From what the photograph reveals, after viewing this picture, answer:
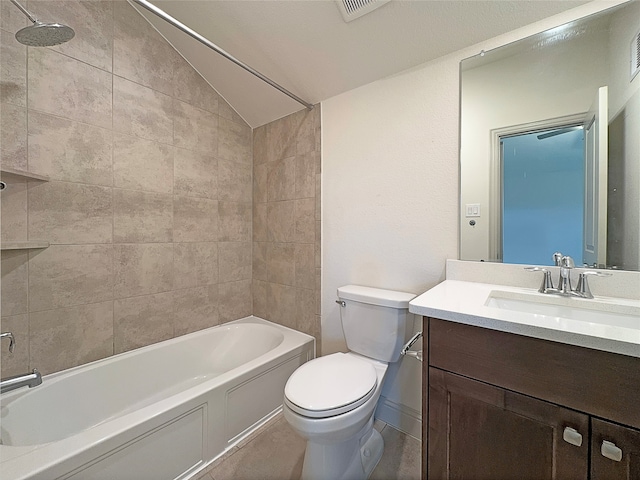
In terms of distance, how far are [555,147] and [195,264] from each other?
85.3 inches

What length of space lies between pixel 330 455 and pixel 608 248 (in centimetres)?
137

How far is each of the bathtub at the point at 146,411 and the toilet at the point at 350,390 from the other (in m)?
0.46

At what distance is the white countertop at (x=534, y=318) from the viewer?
0.60 metres

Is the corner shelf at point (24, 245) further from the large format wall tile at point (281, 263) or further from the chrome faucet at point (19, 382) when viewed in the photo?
the large format wall tile at point (281, 263)

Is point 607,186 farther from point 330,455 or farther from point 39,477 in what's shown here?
point 39,477

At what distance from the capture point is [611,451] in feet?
1.98

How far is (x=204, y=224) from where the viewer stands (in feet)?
6.50

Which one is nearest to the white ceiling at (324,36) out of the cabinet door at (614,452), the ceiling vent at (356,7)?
the ceiling vent at (356,7)

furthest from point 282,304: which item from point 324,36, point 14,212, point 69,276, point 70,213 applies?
point 324,36

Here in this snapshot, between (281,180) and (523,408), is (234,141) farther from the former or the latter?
(523,408)

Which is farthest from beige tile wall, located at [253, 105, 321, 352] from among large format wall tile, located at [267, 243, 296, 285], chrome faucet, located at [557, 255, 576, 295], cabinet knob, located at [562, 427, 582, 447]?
cabinet knob, located at [562, 427, 582, 447]

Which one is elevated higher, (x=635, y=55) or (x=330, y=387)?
(x=635, y=55)

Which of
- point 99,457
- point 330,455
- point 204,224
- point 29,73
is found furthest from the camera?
point 204,224

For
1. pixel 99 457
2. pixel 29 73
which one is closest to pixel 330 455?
pixel 99 457
